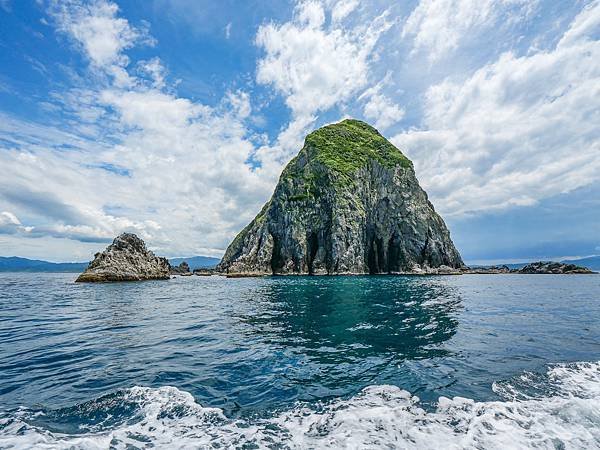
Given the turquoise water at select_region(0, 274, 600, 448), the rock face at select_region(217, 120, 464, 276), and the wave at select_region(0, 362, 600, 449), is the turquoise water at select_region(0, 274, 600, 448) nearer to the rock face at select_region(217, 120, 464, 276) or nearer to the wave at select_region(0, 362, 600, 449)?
the wave at select_region(0, 362, 600, 449)

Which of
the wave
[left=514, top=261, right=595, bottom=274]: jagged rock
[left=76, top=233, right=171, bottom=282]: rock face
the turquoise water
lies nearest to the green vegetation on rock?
[left=514, top=261, right=595, bottom=274]: jagged rock

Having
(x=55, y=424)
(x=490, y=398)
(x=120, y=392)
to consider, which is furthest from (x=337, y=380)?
(x=55, y=424)

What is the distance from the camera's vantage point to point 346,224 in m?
97.4

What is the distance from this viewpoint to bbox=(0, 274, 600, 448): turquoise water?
6586 millimetres

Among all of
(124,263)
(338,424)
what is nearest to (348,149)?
(124,263)

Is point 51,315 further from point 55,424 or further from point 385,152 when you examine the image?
point 385,152

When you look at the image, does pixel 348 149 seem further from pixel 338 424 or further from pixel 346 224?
pixel 338 424

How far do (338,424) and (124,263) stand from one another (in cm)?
7191

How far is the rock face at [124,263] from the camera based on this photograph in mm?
62975

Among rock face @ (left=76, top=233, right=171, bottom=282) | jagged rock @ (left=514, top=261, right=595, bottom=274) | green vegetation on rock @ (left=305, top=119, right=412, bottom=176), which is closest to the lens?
rock face @ (left=76, top=233, right=171, bottom=282)

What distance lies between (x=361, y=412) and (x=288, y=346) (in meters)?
6.76

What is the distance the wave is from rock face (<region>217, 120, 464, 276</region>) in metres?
85.0

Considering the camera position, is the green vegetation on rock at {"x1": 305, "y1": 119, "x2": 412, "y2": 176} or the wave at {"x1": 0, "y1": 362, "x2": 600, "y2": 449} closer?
the wave at {"x1": 0, "y1": 362, "x2": 600, "y2": 449}

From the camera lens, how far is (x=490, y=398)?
327 inches
